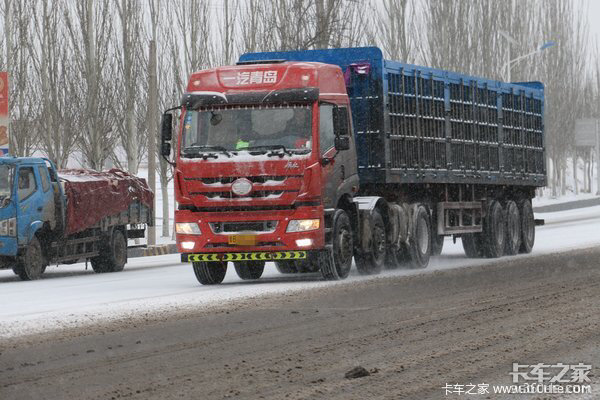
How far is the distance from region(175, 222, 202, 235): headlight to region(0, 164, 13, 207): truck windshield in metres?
4.54

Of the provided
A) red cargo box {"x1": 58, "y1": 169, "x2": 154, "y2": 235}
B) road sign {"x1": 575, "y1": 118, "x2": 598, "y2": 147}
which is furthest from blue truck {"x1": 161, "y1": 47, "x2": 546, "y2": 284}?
road sign {"x1": 575, "y1": 118, "x2": 598, "y2": 147}

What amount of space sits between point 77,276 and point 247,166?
22.8 feet

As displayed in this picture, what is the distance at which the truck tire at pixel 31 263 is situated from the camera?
76.2 ft

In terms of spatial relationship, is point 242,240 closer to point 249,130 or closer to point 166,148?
point 249,130

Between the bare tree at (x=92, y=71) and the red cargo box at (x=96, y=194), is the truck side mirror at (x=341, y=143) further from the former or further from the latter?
the bare tree at (x=92, y=71)

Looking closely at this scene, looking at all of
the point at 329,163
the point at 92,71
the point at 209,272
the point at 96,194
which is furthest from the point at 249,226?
the point at 92,71

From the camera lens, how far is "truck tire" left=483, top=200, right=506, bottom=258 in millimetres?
26828

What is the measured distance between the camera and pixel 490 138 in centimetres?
2680

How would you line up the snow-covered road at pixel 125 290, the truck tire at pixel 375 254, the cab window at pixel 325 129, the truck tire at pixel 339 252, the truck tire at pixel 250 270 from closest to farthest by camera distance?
the snow-covered road at pixel 125 290 < the cab window at pixel 325 129 < the truck tire at pixel 339 252 < the truck tire at pixel 375 254 < the truck tire at pixel 250 270

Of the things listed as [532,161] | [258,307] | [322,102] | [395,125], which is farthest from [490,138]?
[258,307]

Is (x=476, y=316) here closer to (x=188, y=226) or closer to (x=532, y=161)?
(x=188, y=226)

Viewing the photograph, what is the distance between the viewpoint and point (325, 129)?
64.4 ft

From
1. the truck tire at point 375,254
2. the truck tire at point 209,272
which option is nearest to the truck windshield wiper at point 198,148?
the truck tire at point 209,272

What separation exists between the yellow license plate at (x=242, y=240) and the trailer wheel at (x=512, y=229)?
31.4ft
